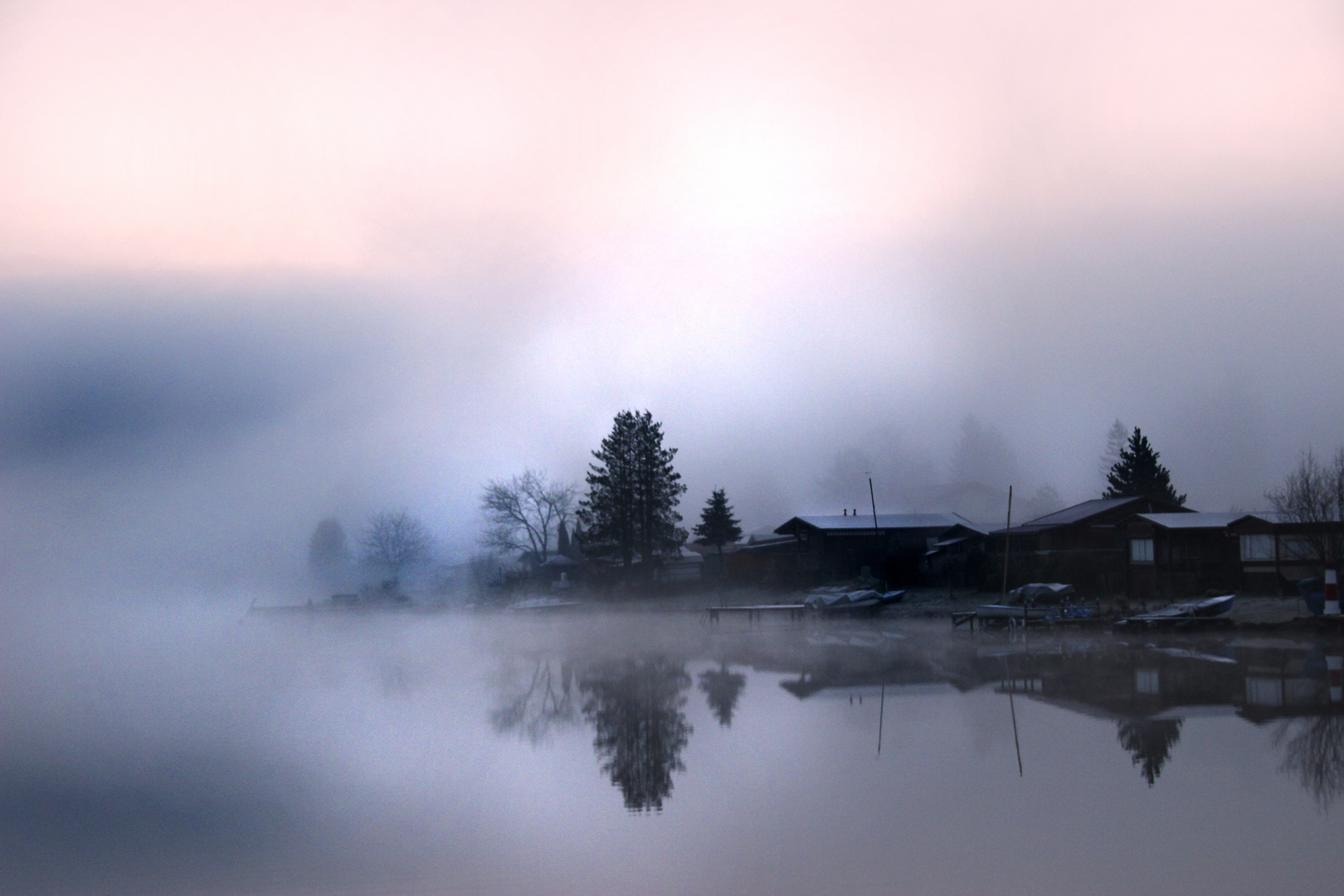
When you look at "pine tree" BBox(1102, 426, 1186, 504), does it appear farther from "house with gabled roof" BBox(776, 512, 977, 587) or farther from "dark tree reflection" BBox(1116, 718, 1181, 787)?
"dark tree reflection" BBox(1116, 718, 1181, 787)

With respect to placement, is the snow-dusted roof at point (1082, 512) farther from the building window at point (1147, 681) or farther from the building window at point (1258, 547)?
the building window at point (1147, 681)

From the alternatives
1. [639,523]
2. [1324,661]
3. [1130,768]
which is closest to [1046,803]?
[1130,768]

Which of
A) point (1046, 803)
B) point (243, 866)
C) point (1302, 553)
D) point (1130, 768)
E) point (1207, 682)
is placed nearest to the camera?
point (243, 866)

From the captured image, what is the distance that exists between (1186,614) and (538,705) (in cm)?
2098

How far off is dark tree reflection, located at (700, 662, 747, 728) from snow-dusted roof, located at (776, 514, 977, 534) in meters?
29.0

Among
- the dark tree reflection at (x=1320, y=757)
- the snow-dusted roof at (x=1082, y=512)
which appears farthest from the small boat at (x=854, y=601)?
the dark tree reflection at (x=1320, y=757)

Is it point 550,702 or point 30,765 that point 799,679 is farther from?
point 30,765

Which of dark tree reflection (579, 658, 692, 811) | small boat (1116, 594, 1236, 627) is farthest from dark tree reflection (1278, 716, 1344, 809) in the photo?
small boat (1116, 594, 1236, 627)

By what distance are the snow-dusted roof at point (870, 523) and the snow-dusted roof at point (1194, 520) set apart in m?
16.9

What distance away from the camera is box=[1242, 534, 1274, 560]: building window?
3891cm

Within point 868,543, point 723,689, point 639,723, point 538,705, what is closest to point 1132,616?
point 723,689

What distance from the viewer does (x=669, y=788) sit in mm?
15578

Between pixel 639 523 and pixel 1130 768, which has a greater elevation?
pixel 639 523

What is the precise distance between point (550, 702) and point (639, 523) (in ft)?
152
